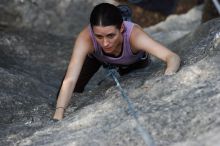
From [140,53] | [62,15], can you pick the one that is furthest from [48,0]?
[140,53]

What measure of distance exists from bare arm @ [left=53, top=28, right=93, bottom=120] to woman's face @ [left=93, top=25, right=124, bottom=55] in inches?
6.1

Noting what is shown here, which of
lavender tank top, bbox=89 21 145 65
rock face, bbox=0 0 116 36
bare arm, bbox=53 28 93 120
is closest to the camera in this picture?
bare arm, bbox=53 28 93 120

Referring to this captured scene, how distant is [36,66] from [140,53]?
253 centimetres

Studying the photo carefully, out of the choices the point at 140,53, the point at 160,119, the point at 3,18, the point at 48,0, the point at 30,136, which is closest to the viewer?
the point at 160,119

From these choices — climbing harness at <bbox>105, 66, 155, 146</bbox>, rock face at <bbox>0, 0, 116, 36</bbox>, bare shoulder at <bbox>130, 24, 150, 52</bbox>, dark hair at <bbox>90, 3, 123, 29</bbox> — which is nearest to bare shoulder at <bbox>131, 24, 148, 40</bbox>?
bare shoulder at <bbox>130, 24, 150, 52</bbox>

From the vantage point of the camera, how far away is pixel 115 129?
3.33 m

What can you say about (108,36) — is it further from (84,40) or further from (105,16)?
(84,40)

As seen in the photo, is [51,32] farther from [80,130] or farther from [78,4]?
[80,130]

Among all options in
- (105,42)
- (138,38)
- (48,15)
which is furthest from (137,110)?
(48,15)

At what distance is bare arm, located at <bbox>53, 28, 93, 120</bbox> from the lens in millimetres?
3943

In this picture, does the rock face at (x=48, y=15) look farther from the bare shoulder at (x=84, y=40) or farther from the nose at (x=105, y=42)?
the nose at (x=105, y=42)

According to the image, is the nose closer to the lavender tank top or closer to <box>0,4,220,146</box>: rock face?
the lavender tank top

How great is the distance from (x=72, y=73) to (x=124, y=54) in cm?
46

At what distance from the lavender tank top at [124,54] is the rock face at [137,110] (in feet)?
0.52
